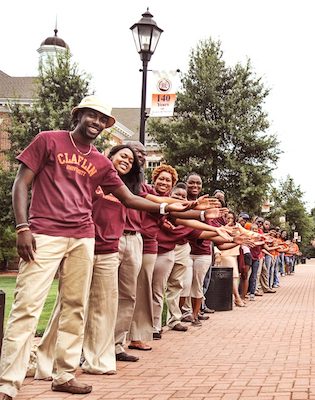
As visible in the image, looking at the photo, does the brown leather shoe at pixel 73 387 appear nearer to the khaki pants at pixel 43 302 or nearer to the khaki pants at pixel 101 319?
the khaki pants at pixel 43 302

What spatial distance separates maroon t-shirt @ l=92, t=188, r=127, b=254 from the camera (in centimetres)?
651

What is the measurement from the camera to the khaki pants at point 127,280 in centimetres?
725

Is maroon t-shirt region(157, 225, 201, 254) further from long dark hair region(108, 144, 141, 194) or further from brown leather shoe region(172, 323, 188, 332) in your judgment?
long dark hair region(108, 144, 141, 194)

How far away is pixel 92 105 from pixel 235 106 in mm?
30006

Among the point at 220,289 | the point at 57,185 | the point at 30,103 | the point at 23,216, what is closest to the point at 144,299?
the point at 57,185

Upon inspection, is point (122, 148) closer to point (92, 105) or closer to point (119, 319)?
point (92, 105)

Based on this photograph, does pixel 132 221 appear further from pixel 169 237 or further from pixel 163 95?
pixel 163 95

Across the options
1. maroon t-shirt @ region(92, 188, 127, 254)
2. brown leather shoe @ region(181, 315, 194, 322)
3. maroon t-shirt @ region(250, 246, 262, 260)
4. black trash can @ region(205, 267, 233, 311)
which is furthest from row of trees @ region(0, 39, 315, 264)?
maroon t-shirt @ region(92, 188, 127, 254)

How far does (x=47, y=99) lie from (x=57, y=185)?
29320 mm

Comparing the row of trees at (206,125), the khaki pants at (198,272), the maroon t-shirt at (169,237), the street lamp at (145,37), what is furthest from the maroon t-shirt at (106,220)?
the row of trees at (206,125)

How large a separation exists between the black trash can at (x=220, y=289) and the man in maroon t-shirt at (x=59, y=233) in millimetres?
7467

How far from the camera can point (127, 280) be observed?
24.0ft

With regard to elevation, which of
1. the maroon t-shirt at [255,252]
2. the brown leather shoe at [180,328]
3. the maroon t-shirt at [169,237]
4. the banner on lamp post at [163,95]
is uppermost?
the banner on lamp post at [163,95]

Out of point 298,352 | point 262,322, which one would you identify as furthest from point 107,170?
point 262,322
